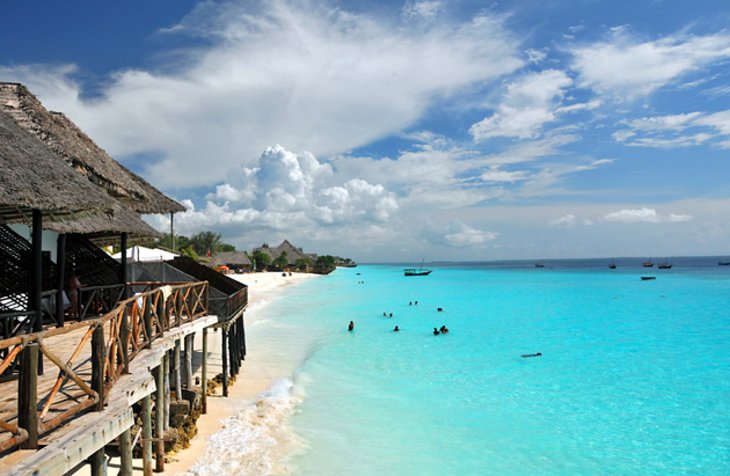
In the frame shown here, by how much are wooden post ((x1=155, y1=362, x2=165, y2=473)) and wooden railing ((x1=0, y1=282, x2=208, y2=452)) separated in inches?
37.6

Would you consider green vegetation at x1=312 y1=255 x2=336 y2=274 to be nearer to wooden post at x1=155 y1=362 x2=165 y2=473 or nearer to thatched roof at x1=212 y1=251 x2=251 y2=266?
thatched roof at x1=212 y1=251 x2=251 y2=266

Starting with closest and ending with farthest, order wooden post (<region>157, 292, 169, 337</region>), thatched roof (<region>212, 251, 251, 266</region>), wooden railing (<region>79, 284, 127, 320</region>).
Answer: wooden post (<region>157, 292, 169, 337</region>)
wooden railing (<region>79, 284, 127, 320</region>)
thatched roof (<region>212, 251, 251, 266</region>)

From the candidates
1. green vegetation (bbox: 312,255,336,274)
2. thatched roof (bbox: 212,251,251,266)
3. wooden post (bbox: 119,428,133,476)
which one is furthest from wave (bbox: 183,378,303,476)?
green vegetation (bbox: 312,255,336,274)

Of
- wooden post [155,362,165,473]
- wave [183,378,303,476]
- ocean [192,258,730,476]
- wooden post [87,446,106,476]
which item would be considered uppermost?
wooden post [87,446,106,476]

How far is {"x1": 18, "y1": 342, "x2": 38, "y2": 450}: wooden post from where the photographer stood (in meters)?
3.50

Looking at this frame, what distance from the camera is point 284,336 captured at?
24.6m

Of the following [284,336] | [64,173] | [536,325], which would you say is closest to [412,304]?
[536,325]

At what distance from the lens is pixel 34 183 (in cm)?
559

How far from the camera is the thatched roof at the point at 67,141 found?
8648 millimetres

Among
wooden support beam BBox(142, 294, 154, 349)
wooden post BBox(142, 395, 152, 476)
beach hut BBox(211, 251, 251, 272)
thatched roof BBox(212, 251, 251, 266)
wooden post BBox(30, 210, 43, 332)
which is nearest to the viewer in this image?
wooden post BBox(30, 210, 43, 332)

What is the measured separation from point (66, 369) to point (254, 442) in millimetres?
6948

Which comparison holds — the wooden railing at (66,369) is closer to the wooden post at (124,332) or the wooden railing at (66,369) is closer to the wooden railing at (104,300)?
the wooden post at (124,332)

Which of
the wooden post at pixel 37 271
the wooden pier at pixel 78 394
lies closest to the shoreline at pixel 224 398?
the wooden pier at pixel 78 394

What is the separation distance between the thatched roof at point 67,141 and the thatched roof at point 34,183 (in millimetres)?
2081
